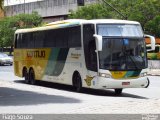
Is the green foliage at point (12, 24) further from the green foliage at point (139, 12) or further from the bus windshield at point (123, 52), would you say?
the bus windshield at point (123, 52)

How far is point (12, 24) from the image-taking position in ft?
296

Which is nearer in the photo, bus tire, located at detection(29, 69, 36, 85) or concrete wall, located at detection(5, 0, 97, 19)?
bus tire, located at detection(29, 69, 36, 85)

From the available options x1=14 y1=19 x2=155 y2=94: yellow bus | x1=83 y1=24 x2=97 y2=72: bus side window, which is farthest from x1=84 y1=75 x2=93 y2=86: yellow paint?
x1=83 y1=24 x2=97 y2=72: bus side window

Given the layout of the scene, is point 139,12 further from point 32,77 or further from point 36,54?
point 36,54

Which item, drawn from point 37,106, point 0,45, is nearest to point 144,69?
point 37,106

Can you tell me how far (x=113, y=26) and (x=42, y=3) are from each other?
3437 inches

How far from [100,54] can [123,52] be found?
98 centimetres

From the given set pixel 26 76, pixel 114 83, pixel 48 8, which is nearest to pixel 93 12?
pixel 48 8

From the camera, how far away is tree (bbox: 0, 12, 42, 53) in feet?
293

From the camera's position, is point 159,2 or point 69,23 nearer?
point 69,23

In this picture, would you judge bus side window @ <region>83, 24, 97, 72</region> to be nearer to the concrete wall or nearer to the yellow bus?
the yellow bus

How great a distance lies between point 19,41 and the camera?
1147 inches

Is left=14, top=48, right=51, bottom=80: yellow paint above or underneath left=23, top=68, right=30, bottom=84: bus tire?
above

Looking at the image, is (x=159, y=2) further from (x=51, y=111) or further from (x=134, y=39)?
(x=51, y=111)
